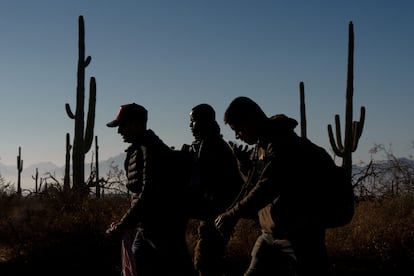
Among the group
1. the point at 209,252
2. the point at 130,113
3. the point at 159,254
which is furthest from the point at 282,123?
the point at 209,252

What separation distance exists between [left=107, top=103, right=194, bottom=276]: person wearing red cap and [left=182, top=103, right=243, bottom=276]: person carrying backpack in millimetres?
326

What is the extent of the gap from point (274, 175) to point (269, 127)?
33 cm

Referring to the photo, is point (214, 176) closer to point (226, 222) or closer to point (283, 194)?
point (226, 222)

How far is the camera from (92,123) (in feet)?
52.4

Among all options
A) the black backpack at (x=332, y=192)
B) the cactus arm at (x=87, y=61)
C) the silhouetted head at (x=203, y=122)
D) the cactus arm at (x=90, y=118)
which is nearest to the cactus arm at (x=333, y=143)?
Answer: the cactus arm at (x=90, y=118)

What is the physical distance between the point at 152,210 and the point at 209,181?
2.76 ft

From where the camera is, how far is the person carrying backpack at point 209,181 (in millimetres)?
5215

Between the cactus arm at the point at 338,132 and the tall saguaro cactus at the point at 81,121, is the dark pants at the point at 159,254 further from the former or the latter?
the cactus arm at the point at 338,132

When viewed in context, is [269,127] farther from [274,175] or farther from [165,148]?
[165,148]

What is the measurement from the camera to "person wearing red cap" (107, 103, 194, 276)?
4.63 metres

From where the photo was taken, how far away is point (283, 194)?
3865 mm

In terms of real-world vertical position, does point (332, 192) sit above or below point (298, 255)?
above

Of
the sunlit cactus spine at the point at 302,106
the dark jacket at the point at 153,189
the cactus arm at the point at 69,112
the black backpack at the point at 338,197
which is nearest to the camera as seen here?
the black backpack at the point at 338,197

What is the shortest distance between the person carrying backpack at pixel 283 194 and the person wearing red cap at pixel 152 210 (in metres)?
0.74
